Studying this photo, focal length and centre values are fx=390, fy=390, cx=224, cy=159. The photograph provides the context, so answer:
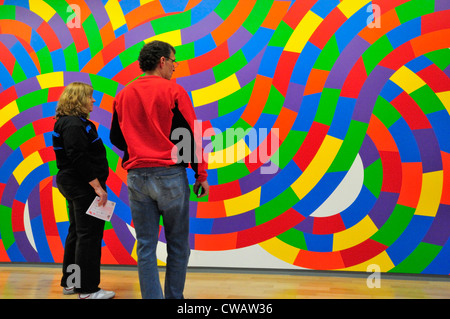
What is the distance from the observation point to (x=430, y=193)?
241cm

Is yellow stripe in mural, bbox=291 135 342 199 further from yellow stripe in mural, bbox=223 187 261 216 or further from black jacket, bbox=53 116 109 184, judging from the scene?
black jacket, bbox=53 116 109 184

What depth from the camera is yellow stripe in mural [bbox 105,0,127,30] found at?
2.78 m

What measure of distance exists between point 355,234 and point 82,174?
1686 mm

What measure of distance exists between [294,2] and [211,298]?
1925 millimetres

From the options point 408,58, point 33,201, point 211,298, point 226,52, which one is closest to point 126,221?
point 33,201

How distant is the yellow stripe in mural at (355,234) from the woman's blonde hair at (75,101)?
1.71 m

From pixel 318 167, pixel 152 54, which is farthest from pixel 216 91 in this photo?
pixel 152 54

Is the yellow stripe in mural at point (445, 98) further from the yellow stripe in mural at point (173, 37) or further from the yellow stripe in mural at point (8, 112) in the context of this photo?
the yellow stripe in mural at point (8, 112)

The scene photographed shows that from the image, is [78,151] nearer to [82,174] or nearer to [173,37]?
[82,174]

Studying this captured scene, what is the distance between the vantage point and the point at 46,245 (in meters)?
2.83

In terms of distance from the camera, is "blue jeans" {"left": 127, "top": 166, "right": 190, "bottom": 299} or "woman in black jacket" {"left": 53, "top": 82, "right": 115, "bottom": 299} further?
"woman in black jacket" {"left": 53, "top": 82, "right": 115, "bottom": 299}

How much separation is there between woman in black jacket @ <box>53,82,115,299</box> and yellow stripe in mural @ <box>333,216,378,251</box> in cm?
141

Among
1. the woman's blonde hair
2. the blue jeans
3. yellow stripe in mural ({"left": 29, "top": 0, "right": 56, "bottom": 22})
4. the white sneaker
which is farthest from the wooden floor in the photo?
yellow stripe in mural ({"left": 29, "top": 0, "right": 56, "bottom": 22})

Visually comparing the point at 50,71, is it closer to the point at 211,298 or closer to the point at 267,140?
the point at 267,140
